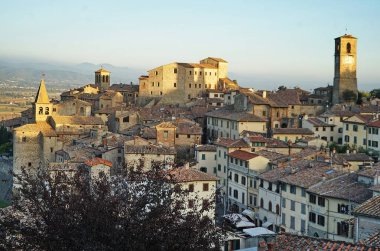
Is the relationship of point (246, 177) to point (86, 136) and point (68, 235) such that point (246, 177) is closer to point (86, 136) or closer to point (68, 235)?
point (86, 136)

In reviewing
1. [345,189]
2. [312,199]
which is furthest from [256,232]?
[345,189]

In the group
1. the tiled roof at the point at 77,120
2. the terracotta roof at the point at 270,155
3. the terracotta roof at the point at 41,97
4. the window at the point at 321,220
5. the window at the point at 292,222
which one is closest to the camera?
the window at the point at 321,220

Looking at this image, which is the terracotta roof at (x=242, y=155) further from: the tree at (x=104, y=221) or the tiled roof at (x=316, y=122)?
the tree at (x=104, y=221)

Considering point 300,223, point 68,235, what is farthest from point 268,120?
point 68,235

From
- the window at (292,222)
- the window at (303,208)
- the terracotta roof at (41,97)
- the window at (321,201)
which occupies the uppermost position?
the terracotta roof at (41,97)

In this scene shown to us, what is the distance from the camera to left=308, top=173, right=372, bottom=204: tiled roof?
3159 cm

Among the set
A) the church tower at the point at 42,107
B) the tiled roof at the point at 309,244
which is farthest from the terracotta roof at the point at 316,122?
the tiled roof at the point at 309,244

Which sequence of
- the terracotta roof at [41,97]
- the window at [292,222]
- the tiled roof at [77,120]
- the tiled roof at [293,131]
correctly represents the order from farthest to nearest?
1. the terracotta roof at [41,97]
2. the tiled roof at [77,120]
3. the tiled roof at [293,131]
4. the window at [292,222]

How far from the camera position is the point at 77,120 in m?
63.2

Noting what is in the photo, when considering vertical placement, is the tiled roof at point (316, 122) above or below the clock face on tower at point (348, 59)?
below

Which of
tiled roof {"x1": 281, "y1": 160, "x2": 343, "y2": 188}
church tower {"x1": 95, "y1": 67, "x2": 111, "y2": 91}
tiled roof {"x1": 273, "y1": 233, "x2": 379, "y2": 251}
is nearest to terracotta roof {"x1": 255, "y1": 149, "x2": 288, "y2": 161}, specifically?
tiled roof {"x1": 281, "y1": 160, "x2": 343, "y2": 188}

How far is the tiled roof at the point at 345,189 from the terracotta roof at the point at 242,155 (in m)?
10.1

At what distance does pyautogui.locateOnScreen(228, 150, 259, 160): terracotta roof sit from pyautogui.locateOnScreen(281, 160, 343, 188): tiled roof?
3514 mm

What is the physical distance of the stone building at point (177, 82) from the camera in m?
89.0
